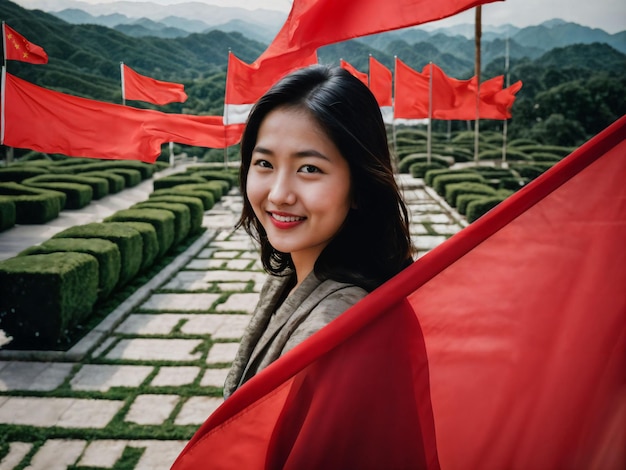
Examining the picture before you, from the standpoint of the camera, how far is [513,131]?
33438 mm

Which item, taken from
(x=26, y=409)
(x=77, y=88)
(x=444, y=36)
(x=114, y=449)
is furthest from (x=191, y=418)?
(x=444, y=36)

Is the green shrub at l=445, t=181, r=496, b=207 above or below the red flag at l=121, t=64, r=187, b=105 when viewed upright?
below

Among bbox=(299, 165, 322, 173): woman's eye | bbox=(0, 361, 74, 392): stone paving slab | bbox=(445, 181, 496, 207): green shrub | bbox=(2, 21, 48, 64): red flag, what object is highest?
bbox=(2, 21, 48, 64): red flag

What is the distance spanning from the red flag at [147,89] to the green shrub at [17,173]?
5.85 meters

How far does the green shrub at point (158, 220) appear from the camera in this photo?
25.9ft

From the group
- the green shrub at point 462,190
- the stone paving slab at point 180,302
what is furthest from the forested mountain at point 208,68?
the stone paving slab at point 180,302

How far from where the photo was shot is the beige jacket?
3.85 feet

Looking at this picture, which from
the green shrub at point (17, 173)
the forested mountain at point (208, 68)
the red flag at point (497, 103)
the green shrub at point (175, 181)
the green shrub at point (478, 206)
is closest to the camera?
the green shrub at point (478, 206)

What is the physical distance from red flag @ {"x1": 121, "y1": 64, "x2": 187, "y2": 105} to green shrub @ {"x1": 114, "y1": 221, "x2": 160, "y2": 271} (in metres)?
3.24

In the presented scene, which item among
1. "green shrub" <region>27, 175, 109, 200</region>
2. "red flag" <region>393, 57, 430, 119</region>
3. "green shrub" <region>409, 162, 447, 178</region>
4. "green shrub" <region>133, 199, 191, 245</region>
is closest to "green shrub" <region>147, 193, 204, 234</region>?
"green shrub" <region>133, 199, 191, 245</region>

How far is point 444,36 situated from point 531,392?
102m

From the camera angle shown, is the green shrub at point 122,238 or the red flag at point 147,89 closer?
the green shrub at point 122,238

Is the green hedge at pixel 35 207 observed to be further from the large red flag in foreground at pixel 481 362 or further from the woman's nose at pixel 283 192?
the large red flag in foreground at pixel 481 362

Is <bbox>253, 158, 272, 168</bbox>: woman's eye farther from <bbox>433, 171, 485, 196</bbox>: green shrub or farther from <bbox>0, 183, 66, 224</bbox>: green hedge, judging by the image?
<bbox>433, 171, 485, 196</bbox>: green shrub
